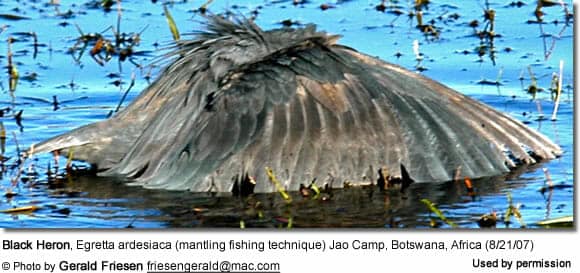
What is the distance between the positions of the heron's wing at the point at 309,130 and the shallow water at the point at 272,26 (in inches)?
5.2

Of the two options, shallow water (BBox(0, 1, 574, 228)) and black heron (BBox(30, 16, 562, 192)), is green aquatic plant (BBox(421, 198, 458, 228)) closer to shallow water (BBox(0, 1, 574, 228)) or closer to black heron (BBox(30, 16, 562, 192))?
shallow water (BBox(0, 1, 574, 228))

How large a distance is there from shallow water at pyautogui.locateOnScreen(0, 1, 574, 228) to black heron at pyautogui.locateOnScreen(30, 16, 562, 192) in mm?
129

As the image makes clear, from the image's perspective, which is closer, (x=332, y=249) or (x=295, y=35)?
(x=332, y=249)

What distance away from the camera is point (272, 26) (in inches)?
480

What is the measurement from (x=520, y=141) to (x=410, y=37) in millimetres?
3104

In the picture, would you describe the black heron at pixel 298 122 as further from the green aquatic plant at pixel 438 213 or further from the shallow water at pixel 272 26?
the green aquatic plant at pixel 438 213

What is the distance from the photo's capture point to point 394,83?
8.73 metres

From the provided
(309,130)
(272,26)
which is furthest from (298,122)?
(272,26)

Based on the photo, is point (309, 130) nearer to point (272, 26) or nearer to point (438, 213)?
point (438, 213)

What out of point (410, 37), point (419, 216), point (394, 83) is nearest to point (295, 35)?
point (394, 83)

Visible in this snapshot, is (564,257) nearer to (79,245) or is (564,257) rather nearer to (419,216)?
(419,216)

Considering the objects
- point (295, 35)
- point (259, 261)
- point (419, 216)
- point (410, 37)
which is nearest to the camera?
point (259, 261)

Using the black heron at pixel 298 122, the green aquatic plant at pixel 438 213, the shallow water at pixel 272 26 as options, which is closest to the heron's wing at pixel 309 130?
the black heron at pixel 298 122

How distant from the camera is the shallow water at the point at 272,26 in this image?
316 inches
